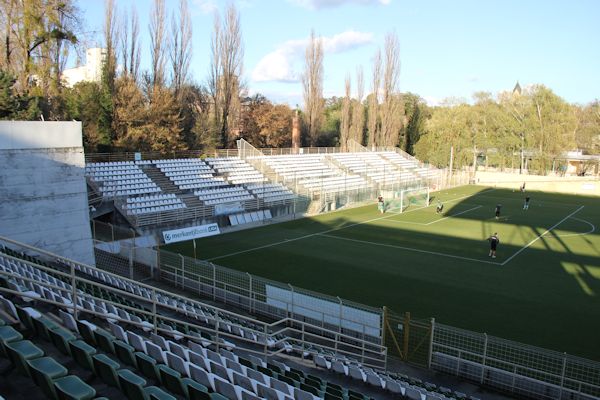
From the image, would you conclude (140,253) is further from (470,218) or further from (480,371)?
(470,218)

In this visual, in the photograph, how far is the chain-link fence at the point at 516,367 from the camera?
1027 cm

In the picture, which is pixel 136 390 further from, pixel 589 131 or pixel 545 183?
pixel 589 131

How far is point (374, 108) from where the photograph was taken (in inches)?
2470

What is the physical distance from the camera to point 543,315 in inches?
621

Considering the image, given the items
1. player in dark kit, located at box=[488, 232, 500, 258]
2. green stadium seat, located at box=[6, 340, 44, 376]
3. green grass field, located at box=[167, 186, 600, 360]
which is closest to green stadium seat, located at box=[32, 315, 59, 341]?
green stadium seat, located at box=[6, 340, 44, 376]

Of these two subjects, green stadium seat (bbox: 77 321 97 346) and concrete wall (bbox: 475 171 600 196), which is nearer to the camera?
green stadium seat (bbox: 77 321 97 346)

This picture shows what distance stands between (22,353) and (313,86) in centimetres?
5329

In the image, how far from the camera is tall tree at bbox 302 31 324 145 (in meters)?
56.1

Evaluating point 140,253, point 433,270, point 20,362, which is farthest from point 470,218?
point 20,362

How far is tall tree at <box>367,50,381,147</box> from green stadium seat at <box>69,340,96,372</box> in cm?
5947

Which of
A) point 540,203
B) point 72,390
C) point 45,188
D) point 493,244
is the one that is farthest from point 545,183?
point 72,390

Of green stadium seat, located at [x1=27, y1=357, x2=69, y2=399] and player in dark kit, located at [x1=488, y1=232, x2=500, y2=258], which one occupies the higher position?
green stadium seat, located at [x1=27, y1=357, x2=69, y2=399]

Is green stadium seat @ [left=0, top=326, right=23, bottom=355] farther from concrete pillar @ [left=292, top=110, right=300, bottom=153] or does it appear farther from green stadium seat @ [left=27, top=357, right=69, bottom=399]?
concrete pillar @ [left=292, top=110, right=300, bottom=153]

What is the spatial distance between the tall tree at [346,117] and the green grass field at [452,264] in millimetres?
26408
